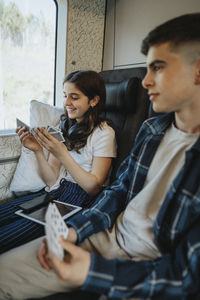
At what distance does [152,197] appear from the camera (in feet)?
2.59

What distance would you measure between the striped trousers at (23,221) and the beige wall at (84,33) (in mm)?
1226

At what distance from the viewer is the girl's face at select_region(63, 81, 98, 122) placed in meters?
1.27

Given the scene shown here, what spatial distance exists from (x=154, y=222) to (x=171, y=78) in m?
0.48

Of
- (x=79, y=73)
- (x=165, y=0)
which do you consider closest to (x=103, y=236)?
(x=79, y=73)

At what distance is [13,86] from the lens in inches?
74.9

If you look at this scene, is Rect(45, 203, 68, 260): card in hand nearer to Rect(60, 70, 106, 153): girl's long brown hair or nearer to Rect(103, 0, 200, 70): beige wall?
Rect(60, 70, 106, 153): girl's long brown hair

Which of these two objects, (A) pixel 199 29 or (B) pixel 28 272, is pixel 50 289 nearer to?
(B) pixel 28 272

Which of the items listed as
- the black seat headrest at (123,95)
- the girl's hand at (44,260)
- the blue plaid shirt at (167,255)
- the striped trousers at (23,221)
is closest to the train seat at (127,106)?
the black seat headrest at (123,95)

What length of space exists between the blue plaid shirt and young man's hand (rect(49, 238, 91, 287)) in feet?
0.06

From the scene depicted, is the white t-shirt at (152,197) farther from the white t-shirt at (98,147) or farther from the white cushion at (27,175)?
the white cushion at (27,175)

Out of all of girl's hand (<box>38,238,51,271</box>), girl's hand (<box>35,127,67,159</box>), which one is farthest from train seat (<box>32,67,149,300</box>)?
girl's hand (<box>38,238,51,271</box>)

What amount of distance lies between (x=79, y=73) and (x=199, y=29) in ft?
2.40

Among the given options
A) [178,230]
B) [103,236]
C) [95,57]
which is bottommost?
[103,236]

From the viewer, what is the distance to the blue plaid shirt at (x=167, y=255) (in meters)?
0.59
